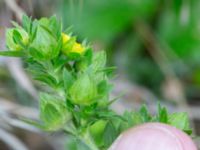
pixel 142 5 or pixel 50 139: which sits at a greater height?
pixel 142 5

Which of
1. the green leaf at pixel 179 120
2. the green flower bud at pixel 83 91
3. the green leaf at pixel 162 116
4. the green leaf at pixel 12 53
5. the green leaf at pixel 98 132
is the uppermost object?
the green leaf at pixel 12 53

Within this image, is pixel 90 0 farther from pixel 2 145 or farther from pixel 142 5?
pixel 2 145

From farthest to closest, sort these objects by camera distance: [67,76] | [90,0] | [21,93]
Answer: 1. [90,0]
2. [21,93]
3. [67,76]

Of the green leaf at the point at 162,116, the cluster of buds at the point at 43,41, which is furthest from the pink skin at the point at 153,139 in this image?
the cluster of buds at the point at 43,41

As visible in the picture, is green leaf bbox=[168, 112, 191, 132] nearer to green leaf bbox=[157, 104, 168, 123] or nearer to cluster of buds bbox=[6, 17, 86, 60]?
green leaf bbox=[157, 104, 168, 123]

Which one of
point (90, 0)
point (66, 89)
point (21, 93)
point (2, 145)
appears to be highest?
point (90, 0)

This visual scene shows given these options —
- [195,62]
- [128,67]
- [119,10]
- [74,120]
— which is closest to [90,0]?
[119,10]

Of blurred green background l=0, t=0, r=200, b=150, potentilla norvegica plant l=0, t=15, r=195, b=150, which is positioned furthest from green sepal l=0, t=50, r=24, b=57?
blurred green background l=0, t=0, r=200, b=150

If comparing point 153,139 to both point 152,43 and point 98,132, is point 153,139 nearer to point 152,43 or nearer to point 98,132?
point 98,132

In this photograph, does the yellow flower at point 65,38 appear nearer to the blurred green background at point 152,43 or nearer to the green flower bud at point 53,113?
the green flower bud at point 53,113
